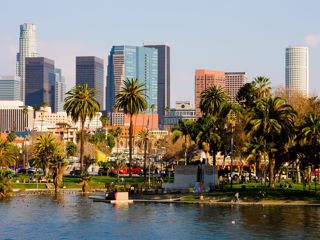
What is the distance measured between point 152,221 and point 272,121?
3746 cm

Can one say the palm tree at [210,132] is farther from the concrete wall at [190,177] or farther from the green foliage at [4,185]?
the green foliage at [4,185]

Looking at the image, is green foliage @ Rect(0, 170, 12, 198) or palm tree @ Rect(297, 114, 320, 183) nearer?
palm tree @ Rect(297, 114, 320, 183)

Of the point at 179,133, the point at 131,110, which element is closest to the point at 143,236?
the point at 131,110

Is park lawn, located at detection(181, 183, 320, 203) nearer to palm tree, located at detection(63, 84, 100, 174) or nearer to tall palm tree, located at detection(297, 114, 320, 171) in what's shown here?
tall palm tree, located at detection(297, 114, 320, 171)

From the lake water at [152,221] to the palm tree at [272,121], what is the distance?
64.2 feet

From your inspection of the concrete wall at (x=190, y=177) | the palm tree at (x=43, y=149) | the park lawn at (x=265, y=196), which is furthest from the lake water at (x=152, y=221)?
the palm tree at (x=43, y=149)

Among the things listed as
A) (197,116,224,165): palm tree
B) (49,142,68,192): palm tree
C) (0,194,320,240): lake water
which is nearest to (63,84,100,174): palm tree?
(49,142,68,192): palm tree

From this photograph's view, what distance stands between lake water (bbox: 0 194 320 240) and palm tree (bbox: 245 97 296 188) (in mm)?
19566

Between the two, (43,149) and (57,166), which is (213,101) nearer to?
(43,149)

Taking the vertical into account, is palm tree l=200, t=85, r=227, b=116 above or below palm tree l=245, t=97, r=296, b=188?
above

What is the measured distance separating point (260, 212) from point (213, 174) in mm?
30625

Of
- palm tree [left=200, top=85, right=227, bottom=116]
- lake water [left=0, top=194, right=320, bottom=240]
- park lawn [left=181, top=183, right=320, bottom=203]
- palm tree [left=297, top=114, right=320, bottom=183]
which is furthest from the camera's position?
palm tree [left=200, top=85, right=227, bottom=116]

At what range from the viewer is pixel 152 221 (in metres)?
82.9

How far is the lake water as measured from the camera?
7306cm
